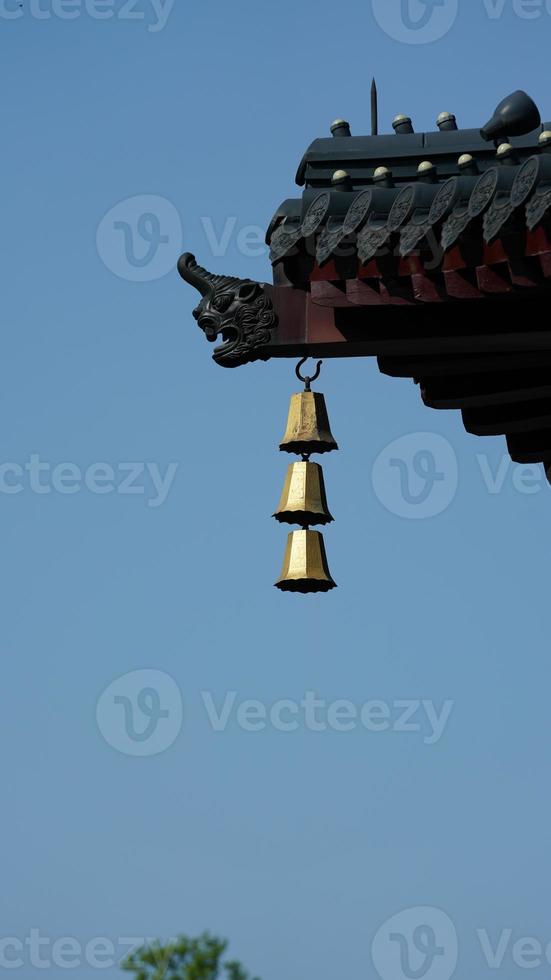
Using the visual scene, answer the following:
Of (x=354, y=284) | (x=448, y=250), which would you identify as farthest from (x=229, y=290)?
(x=448, y=250)

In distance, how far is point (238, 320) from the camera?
713 cm

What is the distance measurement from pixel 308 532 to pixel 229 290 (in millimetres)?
1390

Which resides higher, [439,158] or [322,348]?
[439,158]

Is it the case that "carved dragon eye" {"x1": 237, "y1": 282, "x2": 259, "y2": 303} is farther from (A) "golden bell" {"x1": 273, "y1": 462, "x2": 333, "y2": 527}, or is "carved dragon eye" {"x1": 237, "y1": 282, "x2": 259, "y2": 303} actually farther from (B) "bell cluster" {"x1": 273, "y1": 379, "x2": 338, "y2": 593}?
(A) "golden bell" {"x1": 273, "y1": 462, "x2": 333, "y2": 527}

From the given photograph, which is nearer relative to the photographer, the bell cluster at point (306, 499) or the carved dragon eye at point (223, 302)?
the carved dragon eye at point (223, 302)

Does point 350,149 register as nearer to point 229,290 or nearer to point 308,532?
point 229,290

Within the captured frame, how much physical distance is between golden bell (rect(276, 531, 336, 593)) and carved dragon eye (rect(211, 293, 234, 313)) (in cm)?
133

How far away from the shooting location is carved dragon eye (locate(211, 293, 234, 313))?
7.20 meters

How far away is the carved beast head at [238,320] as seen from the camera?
7105 mm

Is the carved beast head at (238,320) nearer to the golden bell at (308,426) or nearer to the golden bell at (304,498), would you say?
the golden bell at (308,426)

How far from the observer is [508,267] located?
6348 mm

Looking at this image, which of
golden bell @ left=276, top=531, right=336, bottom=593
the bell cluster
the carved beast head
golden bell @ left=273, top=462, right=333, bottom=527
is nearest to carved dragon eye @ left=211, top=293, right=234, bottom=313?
the carved beast head

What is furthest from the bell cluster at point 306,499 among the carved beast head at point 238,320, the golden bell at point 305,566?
the carved beast head at point 238,320

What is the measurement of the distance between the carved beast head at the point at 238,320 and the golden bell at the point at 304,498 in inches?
36.0
